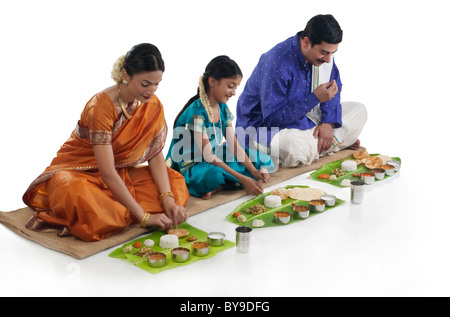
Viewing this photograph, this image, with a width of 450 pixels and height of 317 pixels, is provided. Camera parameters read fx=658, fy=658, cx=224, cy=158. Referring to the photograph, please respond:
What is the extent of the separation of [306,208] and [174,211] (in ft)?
3.95

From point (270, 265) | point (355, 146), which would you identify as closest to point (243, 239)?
point (270, 265)

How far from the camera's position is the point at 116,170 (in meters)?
5.58

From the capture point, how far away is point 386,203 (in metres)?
6.20

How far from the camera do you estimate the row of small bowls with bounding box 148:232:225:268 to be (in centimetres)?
480

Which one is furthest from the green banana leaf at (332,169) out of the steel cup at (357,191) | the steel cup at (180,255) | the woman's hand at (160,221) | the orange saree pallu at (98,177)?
the steel cup at (180,255)

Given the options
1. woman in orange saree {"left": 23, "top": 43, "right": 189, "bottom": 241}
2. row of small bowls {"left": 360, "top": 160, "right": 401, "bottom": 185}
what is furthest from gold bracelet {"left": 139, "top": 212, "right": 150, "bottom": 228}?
row of small bowls {"left": 360, "top": 160, "right": 401, "bottom": 185}

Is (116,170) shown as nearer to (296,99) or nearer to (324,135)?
(296,99)

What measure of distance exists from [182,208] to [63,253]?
104 cm

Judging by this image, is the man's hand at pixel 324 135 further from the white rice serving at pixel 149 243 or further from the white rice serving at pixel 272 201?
the white rice serving at pixel 149 243

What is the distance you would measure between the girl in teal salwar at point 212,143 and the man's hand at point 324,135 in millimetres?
1157

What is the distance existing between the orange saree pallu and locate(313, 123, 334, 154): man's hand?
6.99ft

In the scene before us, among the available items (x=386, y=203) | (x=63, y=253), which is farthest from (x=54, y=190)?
(x=386, y=203)

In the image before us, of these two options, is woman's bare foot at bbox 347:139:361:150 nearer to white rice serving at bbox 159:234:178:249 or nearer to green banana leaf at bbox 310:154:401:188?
green banana leaf at bbox 310:154:401:188
